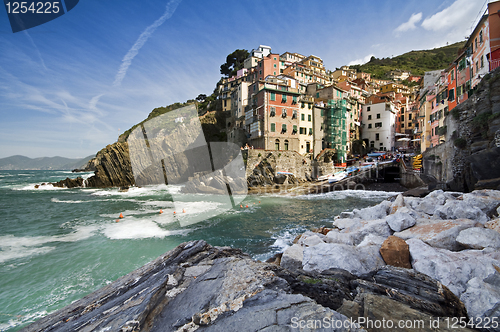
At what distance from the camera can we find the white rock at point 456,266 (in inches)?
139

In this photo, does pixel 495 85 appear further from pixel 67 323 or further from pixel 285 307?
pixel 67 323

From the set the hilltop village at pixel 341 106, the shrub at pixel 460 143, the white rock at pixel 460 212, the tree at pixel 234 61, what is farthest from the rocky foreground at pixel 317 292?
the tree at pixel 234 61

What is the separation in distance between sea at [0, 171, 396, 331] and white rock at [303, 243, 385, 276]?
12.8 feet

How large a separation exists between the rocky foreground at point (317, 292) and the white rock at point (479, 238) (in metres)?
0.02

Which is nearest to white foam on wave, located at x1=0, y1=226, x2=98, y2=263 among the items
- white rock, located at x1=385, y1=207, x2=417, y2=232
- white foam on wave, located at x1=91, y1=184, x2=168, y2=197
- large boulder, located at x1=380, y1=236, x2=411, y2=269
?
large boulder, located at x1=380, y1=236, x2=411, y2=269

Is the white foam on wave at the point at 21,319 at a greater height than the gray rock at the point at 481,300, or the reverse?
the gray rock at the point at 481,300

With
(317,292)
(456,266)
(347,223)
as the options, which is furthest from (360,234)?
(317,292)

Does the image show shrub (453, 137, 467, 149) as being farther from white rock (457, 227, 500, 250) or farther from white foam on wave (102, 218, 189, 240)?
white foam on wave (102, 218, 189, 240)

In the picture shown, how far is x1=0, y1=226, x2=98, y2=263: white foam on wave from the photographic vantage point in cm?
955

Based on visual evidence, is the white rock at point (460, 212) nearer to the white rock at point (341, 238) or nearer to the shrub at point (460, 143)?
the white rock at point (341, 238)

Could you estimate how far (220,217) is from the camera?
15.9m

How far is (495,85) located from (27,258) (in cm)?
2631

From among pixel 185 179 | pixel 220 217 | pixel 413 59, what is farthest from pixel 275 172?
pixel 413 59

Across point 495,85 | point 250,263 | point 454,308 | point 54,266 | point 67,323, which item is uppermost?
point 495,85
